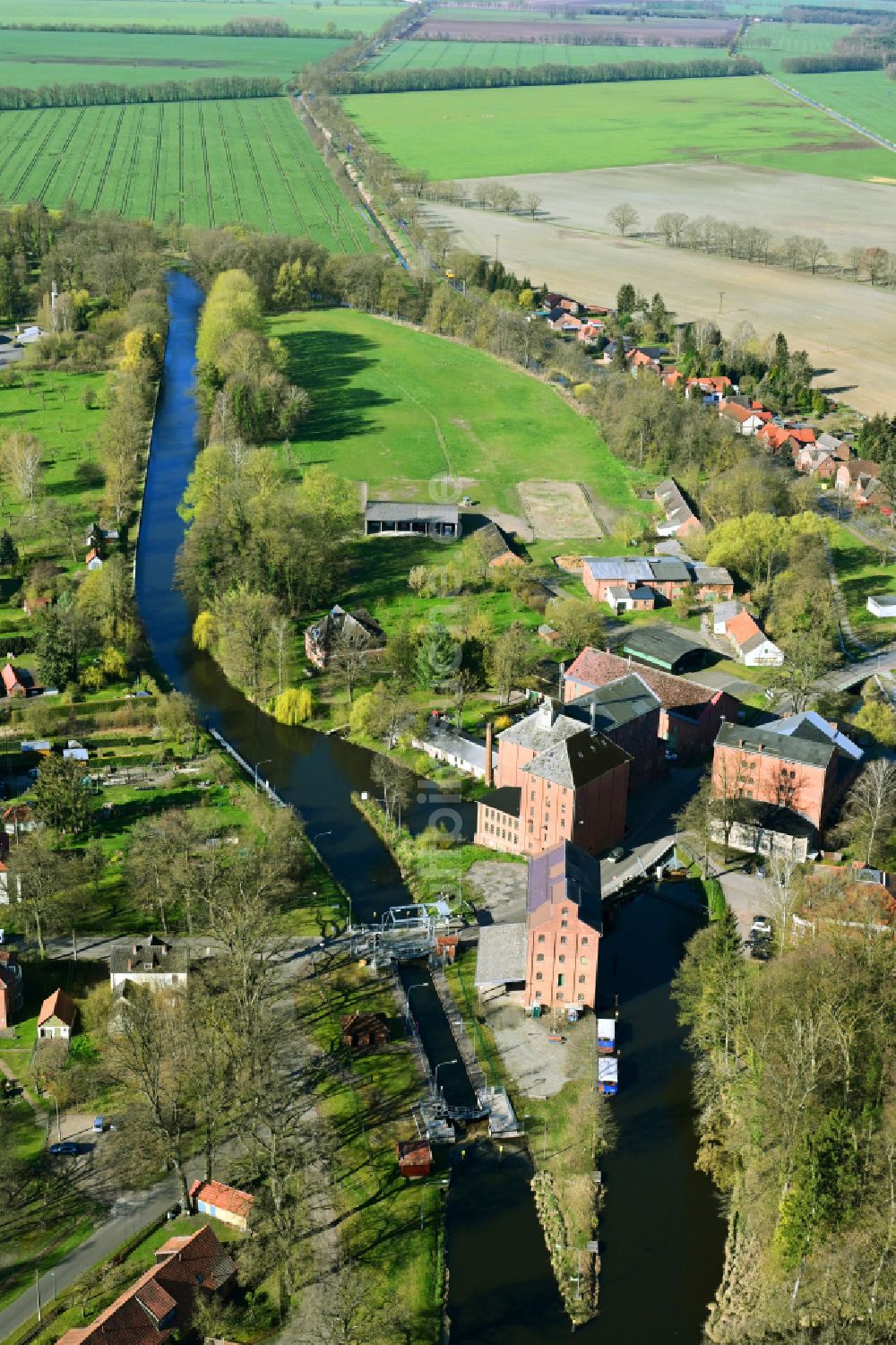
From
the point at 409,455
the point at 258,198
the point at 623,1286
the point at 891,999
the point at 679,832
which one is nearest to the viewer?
the point at 623,1286

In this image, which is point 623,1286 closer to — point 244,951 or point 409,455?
point 244,951

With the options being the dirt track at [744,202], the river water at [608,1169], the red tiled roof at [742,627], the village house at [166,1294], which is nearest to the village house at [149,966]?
the river water at [608,1169]

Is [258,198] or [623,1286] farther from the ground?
[258,198]

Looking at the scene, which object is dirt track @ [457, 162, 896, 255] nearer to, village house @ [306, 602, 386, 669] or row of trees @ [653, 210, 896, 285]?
row of trees @ [653, 210, 896, 285]

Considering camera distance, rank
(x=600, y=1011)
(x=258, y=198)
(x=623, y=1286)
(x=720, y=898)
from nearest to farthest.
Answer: (x=623, y=1286), (x=600, y=1011), (x=720, y=898), (x=258, y=198)

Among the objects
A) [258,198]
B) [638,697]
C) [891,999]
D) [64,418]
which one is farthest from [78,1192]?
[258,198]

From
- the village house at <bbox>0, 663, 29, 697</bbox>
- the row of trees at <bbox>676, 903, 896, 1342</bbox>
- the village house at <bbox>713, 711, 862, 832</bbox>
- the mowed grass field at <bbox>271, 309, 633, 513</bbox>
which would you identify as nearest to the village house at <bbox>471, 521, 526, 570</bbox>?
the mowed grass field at <bbox>271, 309, 633, 513</bbox>
